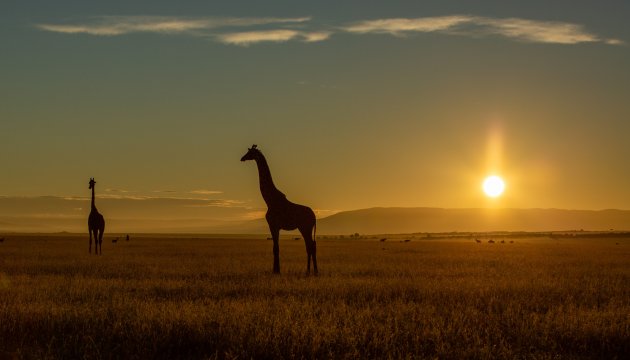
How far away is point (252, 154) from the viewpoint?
2233 cm

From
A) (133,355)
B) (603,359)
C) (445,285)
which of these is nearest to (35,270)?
(445,285)

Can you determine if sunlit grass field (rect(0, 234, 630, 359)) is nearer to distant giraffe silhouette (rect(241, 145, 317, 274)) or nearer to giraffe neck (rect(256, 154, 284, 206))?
distant giraffe silhouette (rect(241, 145, 317, 274))

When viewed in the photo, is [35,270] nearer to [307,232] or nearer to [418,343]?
[307,232]

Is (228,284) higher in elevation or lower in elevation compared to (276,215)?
lower

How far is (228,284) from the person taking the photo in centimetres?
1847

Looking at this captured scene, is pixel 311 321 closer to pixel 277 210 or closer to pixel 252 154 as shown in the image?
pixel 277 210

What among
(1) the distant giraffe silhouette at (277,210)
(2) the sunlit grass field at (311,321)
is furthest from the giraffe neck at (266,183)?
(2) the sunlit grass field at (311,321)

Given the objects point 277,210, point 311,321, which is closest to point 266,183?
point 277,210

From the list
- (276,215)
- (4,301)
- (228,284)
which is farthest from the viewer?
(276,215)

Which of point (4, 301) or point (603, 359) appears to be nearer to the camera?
point (603, 359)

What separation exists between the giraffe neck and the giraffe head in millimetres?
138

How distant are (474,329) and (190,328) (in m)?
4.71

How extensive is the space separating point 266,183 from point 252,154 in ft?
3.59

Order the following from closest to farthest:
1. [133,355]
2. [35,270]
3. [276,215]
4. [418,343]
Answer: [133,355] → [418,343] → [276,215] → [35,270]
